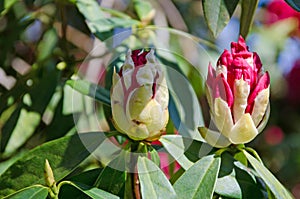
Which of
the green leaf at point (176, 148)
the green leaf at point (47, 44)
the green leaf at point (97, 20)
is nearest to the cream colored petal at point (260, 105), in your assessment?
the green leaf at point (176, 148)

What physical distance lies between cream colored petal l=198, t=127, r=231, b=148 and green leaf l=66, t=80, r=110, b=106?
0.76 ft

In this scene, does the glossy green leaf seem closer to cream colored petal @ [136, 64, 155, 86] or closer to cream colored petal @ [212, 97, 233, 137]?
cream colored petal @ [212, 97, 233, 137]

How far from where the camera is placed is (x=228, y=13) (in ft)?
3.57

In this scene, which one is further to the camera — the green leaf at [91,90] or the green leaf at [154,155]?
the green leaf at [91,90]

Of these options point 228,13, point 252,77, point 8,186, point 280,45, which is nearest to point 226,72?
point 252,77

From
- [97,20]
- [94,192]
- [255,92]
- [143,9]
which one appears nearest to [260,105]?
[255,92]

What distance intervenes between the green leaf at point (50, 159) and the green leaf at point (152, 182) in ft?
0.42

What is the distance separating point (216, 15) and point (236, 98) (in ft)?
0.53

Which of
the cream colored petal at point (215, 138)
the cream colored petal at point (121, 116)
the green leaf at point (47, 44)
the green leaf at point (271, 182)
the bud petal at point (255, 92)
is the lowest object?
the green leaf at point (47, 44)

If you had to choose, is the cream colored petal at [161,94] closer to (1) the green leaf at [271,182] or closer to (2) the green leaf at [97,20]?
(1) the green leaf at [271,182]

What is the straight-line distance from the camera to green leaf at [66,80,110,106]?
1193 mm

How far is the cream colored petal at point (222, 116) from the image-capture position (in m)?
0.98

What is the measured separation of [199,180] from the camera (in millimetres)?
938

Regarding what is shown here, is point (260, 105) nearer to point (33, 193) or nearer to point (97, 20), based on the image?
point (33, 193)
